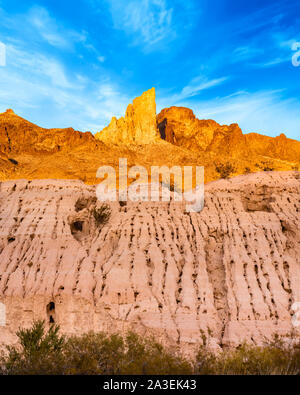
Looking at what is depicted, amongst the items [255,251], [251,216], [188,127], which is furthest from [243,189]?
[188,127]

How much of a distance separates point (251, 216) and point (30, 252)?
12.7m

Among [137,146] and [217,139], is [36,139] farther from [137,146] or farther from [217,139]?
[217,139]

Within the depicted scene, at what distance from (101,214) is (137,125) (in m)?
79.5

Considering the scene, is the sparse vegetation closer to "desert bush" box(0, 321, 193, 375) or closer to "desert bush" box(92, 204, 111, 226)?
"desert bush" box(0, 321, 193, 375)

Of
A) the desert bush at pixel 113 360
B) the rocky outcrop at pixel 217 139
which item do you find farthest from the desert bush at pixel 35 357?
the rocky outcrop at pixel 217 139

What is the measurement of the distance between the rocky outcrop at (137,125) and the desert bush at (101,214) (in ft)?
243

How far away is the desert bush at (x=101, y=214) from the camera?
22441mm

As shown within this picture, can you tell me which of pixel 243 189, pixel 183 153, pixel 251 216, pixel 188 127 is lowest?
pixel 251 216

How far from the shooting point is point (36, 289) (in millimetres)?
18156

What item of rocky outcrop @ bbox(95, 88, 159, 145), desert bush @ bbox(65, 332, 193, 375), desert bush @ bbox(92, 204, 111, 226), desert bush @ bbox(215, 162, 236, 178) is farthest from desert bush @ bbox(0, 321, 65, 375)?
rocky outcrop @ bbox(95, 88, 159, 145)

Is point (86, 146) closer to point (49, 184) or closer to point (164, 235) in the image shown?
point (49, 184)

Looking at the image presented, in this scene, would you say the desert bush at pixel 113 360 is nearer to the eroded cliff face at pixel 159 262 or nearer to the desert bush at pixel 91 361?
the desert bush at pixel 91 361
